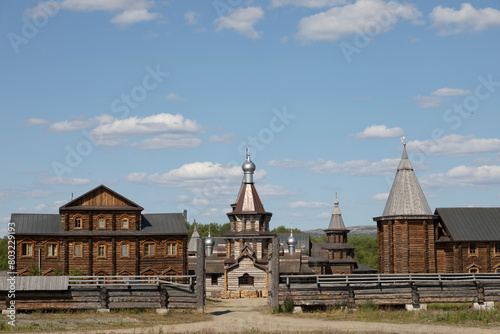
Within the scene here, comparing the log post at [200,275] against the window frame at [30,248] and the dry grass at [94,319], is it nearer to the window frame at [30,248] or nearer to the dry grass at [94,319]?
the dry grass at [94,319]

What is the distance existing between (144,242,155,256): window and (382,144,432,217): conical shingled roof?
58.8 feet

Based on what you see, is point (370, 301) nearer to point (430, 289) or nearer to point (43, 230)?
point (430, 289)

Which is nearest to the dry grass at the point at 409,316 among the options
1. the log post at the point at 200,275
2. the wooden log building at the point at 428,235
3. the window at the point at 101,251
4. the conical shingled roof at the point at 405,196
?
the log post at the point at 200,275

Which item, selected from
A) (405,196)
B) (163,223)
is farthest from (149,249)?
(405,196)

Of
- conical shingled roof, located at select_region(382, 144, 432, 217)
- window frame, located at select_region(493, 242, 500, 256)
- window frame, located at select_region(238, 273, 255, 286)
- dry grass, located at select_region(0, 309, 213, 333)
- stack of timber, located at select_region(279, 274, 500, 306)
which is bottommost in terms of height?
window frame, located at select_region(238, 273, 255, 286)

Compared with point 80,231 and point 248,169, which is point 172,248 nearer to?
point 80,231

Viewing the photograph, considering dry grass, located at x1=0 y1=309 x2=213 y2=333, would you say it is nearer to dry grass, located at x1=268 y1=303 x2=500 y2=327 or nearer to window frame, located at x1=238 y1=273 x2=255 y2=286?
dry grass, located at x1=268 y1=303 x2=500 y2=327

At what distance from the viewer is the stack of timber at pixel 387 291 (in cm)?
3328

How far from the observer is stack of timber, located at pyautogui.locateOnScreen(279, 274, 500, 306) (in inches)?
1310

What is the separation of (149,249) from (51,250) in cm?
739

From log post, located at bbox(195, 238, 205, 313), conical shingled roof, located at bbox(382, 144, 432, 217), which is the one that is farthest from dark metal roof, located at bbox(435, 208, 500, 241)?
log post, located at bbox(195, 238, 205, 313)

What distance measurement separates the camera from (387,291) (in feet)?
112

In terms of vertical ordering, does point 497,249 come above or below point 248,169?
below

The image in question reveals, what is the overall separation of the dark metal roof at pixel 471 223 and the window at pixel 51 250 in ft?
95.9
